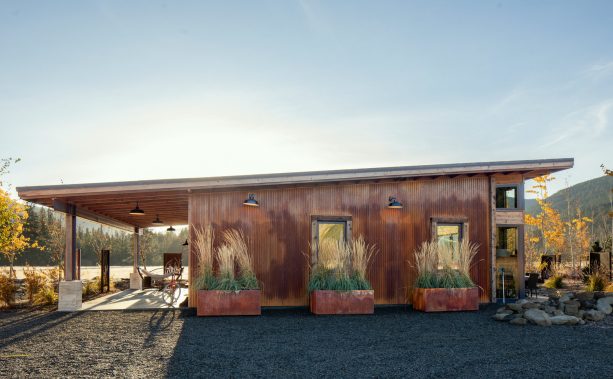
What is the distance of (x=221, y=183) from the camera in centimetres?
853

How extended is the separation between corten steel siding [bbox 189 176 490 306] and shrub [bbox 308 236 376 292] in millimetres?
728

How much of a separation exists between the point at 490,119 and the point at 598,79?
8.45 feet

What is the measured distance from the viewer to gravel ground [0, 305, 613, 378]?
4730mm

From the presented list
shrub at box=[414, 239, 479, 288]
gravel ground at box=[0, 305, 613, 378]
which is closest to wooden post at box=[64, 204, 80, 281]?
gravel ground at box=[0, 305, 613, 378]

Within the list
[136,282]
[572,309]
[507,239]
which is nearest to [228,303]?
[572,309]

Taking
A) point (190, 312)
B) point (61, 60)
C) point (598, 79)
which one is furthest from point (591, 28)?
point (61, 60)

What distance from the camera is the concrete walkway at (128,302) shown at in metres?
9.12

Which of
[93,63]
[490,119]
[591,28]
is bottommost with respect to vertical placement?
[490,119]

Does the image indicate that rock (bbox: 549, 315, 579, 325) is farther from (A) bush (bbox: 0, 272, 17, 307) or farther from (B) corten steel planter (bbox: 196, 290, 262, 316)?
→ (A) bush (bbox: 0, 272, 17, 307)

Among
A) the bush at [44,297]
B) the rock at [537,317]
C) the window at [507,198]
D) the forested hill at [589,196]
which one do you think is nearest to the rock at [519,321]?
the rock at [537,317]

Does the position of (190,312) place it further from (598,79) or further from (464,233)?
(598,79)

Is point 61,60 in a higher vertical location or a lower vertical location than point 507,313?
higher

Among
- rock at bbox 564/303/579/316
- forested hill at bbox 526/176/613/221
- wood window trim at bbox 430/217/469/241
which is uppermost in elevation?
forested hill at bbox 526/176/613/221

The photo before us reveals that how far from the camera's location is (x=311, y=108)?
9.67 meters
